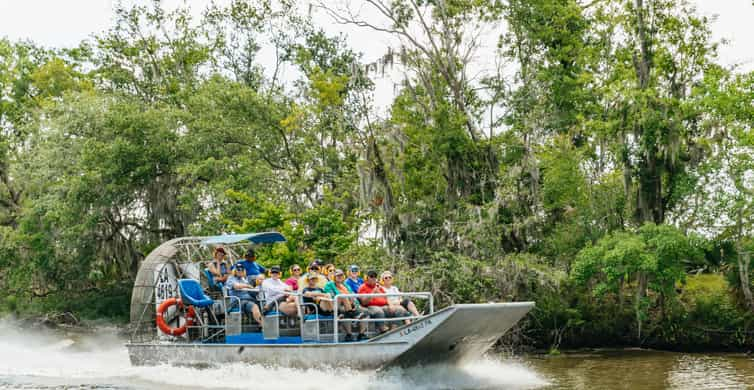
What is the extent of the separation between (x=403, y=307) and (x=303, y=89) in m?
19.9

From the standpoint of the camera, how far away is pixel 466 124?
90.7 feet

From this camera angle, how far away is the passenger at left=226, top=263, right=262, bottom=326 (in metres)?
15.5

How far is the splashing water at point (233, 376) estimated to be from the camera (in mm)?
14211

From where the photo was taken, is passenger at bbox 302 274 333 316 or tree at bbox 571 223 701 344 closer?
passenger at bbox 302 274 333 316

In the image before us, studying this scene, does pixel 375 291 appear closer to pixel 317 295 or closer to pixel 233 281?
pixel 317 295

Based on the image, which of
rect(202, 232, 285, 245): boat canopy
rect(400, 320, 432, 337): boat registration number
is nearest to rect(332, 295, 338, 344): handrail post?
rect(400, 320, 432, 337): boat registration number

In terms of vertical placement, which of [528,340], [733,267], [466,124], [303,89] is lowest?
[528,340]

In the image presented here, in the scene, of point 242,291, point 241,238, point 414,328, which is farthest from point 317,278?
point 241,238

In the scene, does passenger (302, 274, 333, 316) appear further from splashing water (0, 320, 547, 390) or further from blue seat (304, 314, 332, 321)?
splashing water (0, 320, 547, 390)

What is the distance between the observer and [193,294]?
53.1 ft

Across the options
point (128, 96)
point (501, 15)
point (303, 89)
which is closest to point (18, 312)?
point (128, 96)

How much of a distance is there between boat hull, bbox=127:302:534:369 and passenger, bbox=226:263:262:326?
0.73 meters

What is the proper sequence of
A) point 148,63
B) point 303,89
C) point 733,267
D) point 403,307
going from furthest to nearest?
point 148,63 < point 303,89 < point 733,267 < point 403,307

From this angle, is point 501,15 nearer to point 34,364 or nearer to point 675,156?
point 675,156
